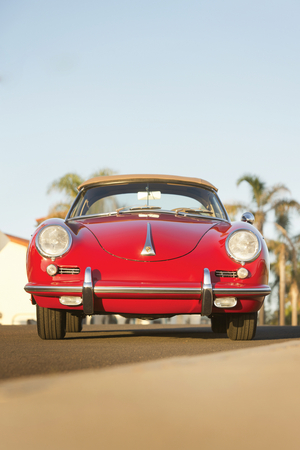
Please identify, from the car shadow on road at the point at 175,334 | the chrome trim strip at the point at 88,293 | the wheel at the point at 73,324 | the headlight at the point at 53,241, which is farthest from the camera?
the wheel at the point at 73,324

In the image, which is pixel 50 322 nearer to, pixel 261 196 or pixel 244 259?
pixel 244 259

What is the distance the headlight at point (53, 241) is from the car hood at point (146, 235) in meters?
0.27

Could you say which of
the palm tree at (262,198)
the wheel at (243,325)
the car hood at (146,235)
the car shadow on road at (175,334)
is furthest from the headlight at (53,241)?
the palm tree at (262,198)

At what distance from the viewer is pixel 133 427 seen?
58.4 inches

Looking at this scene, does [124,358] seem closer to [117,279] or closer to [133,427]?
[117,279]

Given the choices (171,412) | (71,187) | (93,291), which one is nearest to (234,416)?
Answer: (171,412)

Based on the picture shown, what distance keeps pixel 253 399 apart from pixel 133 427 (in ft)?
1.79

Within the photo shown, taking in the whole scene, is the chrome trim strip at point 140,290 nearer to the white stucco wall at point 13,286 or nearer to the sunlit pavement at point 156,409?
the sunlit pavement at point 156,409

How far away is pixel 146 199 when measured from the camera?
5676 mm

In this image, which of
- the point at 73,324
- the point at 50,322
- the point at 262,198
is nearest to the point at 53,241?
the point at 50,322

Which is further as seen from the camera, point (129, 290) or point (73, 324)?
point (73, 324)

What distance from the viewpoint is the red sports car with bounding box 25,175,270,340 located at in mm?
4262

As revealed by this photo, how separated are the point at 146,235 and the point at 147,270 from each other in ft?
1.09

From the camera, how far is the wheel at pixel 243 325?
477 cm
